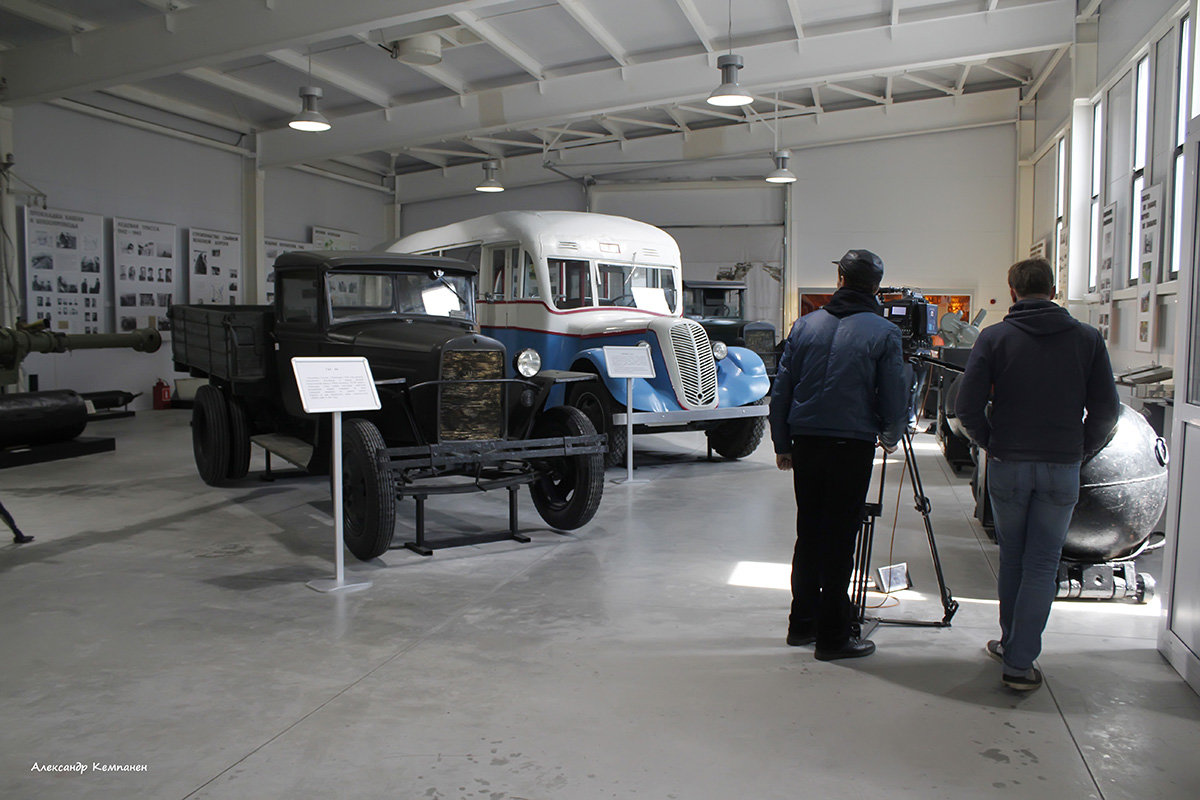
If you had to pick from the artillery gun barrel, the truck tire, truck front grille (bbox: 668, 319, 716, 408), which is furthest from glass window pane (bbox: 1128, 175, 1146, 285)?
the artillery gun barrel

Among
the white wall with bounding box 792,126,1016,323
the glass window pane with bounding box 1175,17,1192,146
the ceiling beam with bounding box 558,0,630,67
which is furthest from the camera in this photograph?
the white wall with bounding box 792,126,1016,323

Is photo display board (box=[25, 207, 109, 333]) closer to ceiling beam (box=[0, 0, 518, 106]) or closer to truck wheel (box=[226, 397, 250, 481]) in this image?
ceiling beam (box=[0, 0, 518, 106])

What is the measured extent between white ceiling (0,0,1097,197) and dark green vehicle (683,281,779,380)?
275 cm

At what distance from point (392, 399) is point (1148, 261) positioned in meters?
6.59

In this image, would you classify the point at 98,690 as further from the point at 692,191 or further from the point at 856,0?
the point at 692,191

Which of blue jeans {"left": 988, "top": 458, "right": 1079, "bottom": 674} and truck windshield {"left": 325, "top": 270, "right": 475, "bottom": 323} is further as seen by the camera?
truck windshield {"left": 325, "top": 270, "right": 475, "bottom": 323}

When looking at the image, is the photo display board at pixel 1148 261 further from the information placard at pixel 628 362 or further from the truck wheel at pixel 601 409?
the truck wheel at pixel 601 409

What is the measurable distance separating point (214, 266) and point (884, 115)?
11704 mm

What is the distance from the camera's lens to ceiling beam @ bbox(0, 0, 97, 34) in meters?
9.39

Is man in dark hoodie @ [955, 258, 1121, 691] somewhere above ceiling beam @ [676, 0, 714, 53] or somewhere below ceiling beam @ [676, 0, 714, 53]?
below

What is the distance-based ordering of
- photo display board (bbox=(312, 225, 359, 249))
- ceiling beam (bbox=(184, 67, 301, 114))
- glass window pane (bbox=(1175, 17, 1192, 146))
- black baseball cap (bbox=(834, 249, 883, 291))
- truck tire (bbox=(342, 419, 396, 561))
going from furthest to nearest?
photo display board (bbox=(312, 225, 359, 249)) → ceiling beam (bbox=(184, 67, 301, 114)) → glass window pane (bbox=(1175, 17, 1192, 146)) → truck tire (bbox=(342, 419, 396, 561)) → black baseball cap (bbox=(834, 249, 883, 291))

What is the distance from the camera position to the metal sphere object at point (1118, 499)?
4.24 meters

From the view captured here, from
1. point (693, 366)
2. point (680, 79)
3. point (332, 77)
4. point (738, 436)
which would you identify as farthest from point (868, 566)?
point (332, 77)

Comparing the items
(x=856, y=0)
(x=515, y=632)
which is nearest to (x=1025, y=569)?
(x=515, y=632)
